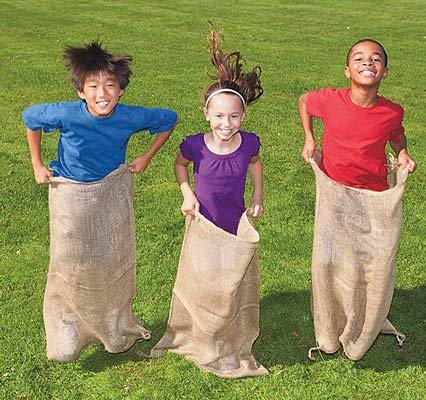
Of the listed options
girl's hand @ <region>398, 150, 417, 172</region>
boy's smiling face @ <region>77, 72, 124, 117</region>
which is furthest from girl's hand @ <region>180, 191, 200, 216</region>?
girl's hand @ <region>398, 150, 417, 172</region>

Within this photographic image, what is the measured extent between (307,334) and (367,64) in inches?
89.9

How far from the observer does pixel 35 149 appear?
14.0ft

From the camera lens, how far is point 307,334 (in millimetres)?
5273

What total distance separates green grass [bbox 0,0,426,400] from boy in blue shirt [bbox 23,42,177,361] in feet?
1.43

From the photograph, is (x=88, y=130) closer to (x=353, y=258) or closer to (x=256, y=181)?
(x=256, y=181)

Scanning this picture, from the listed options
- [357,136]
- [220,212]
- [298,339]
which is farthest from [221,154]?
[298,339]

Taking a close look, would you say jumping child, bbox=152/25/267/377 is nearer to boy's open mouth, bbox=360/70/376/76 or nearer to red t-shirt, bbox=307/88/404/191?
red t-shirt, bbox=307/88/404/191

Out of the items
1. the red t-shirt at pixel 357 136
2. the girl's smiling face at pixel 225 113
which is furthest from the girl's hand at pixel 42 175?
the red t-shirt at pixel 357 136

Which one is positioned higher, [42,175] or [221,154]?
[221,154]

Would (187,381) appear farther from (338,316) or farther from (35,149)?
(35,149)

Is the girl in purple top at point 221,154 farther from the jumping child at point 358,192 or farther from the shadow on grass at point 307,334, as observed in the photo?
the shadow on grass at point 307,334

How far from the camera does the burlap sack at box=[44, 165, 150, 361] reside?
4238mm

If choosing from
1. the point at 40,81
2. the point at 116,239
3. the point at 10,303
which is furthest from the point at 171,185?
the point at 40,81

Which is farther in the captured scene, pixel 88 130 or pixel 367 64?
pixel 367 64
